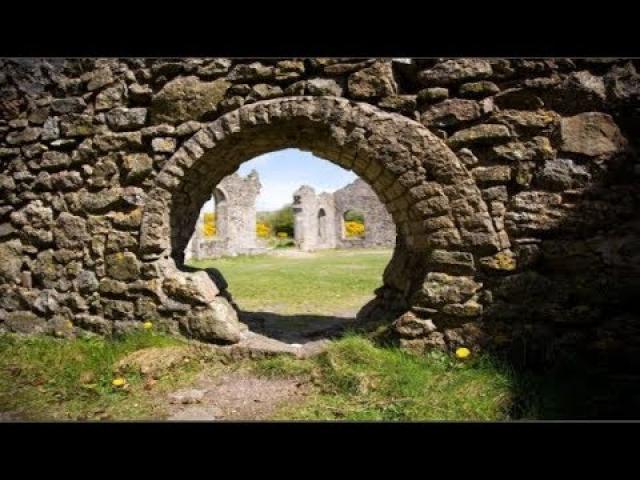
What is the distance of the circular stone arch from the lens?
340cm

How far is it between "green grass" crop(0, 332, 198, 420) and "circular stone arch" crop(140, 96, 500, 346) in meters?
0.93

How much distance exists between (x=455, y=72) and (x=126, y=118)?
2.97m

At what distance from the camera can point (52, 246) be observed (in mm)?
4277

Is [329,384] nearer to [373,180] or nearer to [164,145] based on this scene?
[373,180]

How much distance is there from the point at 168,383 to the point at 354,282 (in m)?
6.12

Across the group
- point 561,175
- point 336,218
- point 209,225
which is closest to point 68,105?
point 561,175

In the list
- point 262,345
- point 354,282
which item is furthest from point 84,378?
point 354,282

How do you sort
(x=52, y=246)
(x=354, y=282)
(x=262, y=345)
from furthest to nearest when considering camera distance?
(x=354, y=282) < (x=52, y=246) < (x=262, y=345)

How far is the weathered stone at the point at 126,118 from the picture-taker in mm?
3990

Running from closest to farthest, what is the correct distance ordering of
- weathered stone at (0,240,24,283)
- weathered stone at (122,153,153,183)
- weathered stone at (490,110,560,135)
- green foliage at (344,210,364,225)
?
weathered stone at (490,110,560,135) < weathered stone at (122,153,153,183) < weathered stone at (0,240,24,283) < green foliage at (344,210,364,225)

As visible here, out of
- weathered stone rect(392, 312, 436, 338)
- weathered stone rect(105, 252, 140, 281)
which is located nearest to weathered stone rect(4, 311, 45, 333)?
weathered stone rect(105, 252, 140, 281)

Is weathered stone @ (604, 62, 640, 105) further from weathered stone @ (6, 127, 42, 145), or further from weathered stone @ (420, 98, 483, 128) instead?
weathered stone @ (6, 127, 42, 145)

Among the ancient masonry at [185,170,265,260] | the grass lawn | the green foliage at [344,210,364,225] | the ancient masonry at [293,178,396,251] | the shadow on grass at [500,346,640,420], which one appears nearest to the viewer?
the shadow on grass at [500,346,640,420]

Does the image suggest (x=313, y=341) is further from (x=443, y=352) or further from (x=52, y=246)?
(x=52, y=246)
